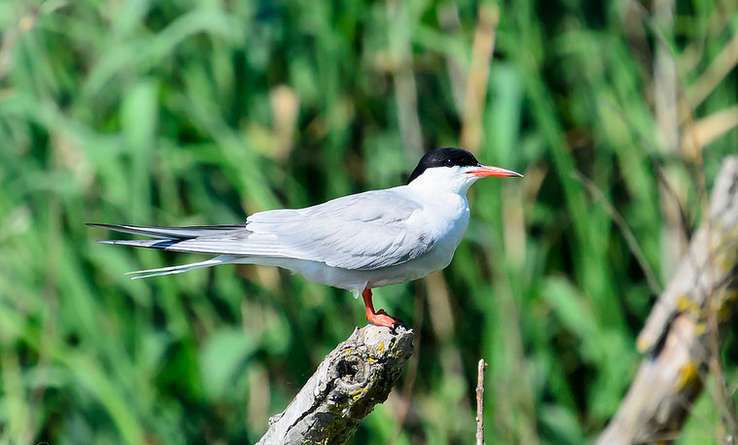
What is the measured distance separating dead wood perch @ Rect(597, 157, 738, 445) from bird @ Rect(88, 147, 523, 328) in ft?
2.66

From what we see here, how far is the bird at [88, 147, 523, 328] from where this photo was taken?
2312 millimetres

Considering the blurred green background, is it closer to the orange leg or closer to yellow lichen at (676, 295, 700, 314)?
yellow lichen at (676, 295, 700, 314)

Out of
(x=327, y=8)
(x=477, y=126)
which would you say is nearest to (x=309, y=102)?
(x=327, y=8)

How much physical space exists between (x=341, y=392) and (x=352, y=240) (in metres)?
0.54

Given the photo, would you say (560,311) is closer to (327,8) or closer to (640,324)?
(640,324)

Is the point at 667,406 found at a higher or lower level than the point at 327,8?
lower

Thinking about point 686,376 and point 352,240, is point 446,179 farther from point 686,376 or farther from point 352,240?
point 686,376

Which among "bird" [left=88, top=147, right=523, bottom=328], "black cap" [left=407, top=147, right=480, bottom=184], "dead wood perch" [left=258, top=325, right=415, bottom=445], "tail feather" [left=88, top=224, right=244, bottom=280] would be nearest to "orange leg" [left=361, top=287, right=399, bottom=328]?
"bird" [left=88, top=147, right=523, bottom=328]

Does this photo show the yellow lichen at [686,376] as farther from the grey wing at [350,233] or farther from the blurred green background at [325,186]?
the grey wing at [350,233]

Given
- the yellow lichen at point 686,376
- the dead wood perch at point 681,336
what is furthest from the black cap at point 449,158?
the yellow lichen at point 686,376

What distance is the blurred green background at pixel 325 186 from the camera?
3.39 metres

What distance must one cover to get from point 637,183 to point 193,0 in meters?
1.59

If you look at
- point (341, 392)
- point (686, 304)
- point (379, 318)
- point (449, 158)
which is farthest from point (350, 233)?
point (686, 304)

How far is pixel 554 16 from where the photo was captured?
13.0ft
